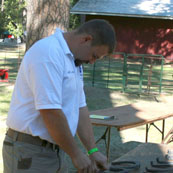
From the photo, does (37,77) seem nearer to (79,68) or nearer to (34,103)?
(34,103)

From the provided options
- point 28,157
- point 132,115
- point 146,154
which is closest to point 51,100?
point 28,157

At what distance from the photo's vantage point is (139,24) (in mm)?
27625

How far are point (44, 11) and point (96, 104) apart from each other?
18.0 ft

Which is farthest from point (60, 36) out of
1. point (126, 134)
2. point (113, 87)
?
point (113, 87)

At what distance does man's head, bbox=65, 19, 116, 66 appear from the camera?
251cm

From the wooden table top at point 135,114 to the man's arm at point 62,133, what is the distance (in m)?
2.71

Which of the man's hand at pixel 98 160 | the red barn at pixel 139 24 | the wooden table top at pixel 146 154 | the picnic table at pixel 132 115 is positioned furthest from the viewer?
the red barn at pixel 139 24

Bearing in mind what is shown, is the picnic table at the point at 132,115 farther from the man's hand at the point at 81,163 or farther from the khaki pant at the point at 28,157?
the man's hand at the point at 81,163

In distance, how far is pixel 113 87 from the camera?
14.8 meters

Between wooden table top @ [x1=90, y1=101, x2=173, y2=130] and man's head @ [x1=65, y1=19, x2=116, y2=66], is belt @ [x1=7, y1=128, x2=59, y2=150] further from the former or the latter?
wooden table top @ [x1=90, y1=101, x2=173, y2=130]

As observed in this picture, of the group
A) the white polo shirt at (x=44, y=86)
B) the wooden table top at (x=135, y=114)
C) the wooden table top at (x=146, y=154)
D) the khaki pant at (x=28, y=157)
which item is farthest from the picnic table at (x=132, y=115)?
the white polo shirt at (x=44, y=86)

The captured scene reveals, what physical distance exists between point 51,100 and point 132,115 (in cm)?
370

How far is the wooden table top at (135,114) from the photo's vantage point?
5.42 metres

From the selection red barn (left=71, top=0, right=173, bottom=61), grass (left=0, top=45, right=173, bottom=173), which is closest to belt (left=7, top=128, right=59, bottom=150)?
grass (left=0, top=45, right=173, bottom=173)
